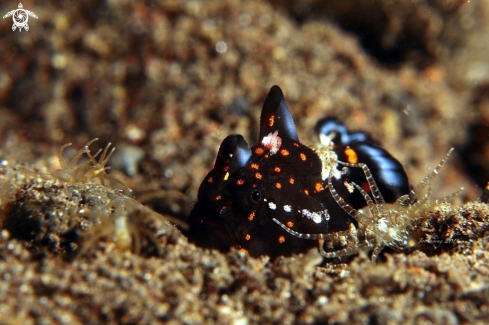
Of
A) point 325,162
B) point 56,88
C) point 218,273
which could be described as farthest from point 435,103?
point 56,88

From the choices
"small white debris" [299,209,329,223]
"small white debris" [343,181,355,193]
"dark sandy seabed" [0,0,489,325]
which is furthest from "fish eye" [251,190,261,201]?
"dark sandy seabed" [0,0,489,325]

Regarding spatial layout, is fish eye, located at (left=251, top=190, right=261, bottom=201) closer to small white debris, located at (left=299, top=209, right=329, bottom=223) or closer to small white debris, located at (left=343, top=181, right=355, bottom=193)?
small white debris, located at (left=299, top=209, right=329, bottom=223)

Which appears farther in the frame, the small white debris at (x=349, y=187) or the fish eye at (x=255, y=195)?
the small white debris at (x=349, y=187)

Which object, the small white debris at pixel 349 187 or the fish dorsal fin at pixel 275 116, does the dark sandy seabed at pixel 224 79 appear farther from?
the small white debris at pixel 349 187

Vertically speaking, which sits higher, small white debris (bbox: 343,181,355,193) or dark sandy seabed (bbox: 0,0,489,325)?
dark sandy seabed (bbox: 0,0,489,325)

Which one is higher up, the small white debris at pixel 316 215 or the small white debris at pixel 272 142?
the small white debris at pixel 272 142

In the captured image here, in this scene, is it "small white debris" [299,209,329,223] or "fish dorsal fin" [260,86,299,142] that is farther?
"fish dorsal fin" [260,86,299,142]

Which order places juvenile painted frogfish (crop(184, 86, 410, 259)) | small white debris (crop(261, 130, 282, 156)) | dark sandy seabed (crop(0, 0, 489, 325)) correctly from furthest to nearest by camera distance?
dark sandy seabed (crop(0, 0, 489, 325))
small white debris (crop(261, 130, 282, 156))
juvenile painted frogfish (crop(184, 86, 410, 259))

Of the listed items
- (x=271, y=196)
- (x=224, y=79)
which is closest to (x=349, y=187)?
(x=271, y=196)

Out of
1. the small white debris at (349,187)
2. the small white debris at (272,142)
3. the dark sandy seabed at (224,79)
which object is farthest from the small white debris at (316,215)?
the dark sandy seabed at (224,79)
